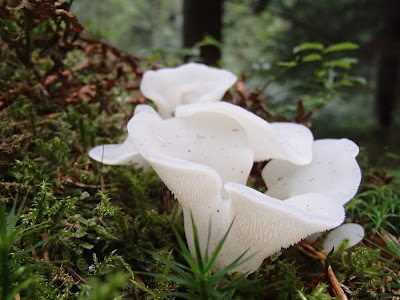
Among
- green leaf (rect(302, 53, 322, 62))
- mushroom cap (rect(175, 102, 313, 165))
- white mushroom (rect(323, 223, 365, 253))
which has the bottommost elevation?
white mushroom (rect(323, 223, 365, 253))

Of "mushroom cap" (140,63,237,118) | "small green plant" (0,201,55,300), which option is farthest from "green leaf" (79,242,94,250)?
"mushroom cap" (140,63,237,118)

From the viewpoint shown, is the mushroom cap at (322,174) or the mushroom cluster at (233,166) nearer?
the mushroom cluster at (233,166)

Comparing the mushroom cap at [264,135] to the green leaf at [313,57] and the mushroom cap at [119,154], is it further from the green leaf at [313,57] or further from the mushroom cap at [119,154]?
the green leaf at [313,57]

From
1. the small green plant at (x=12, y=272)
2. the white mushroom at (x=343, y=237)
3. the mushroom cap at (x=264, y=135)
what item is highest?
the mushroom cap at (x=264, y=135)

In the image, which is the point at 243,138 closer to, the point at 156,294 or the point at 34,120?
the point at 156,294

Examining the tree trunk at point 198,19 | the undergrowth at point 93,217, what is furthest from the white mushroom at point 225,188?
the tree trunk at point 198,19

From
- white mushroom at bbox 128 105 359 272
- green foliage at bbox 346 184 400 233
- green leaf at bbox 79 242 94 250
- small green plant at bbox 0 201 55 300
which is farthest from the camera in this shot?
green foliage at bbox 346 184 400 233

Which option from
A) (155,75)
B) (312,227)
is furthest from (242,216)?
(155,75)

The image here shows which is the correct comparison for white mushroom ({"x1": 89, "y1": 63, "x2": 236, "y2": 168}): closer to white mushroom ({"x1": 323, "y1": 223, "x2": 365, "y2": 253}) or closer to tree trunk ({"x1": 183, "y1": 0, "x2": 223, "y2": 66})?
white mushroom ({"x1": 323, "y1": 223, "x2": 365, "y2": 253})
